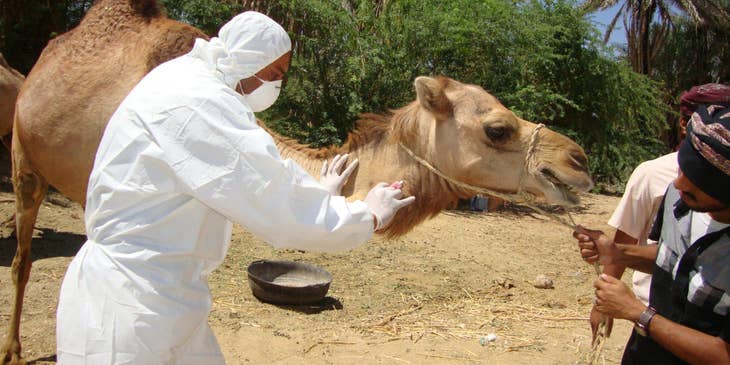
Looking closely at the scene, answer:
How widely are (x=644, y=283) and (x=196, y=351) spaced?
2249 millimetres

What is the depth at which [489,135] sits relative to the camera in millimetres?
3133

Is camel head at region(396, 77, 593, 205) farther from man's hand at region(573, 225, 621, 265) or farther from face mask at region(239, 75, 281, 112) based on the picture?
face mask at region(239, 75, 281, 112)

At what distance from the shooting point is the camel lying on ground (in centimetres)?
313

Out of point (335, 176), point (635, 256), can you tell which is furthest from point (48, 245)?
point (635, 256)

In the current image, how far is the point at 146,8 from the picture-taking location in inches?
185

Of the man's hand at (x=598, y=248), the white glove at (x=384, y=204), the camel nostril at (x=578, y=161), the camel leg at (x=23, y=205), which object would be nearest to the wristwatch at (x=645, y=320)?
the man's hand at (x=598, y=248)

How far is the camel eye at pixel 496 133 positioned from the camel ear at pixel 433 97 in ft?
0.75

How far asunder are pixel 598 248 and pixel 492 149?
0.75 m

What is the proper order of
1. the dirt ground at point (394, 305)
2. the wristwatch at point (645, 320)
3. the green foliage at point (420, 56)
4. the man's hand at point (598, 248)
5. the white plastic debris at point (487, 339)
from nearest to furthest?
the wristwatch at point (645, 320), the man's hand at point (598, 248), the dirt ground at point (394, 305), the white plastic debris at point (487, 339), the green foliage at point (420, 56)

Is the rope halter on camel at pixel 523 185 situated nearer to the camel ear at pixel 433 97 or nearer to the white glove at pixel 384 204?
the camel ear at pixel 433 97

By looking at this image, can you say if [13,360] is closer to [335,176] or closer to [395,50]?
[335,176]

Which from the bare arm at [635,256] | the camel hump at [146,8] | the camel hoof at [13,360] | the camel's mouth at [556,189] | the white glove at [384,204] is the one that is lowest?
the camel hoof at [13,360]

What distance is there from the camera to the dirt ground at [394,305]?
498 cm

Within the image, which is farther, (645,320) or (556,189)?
(556,189)
